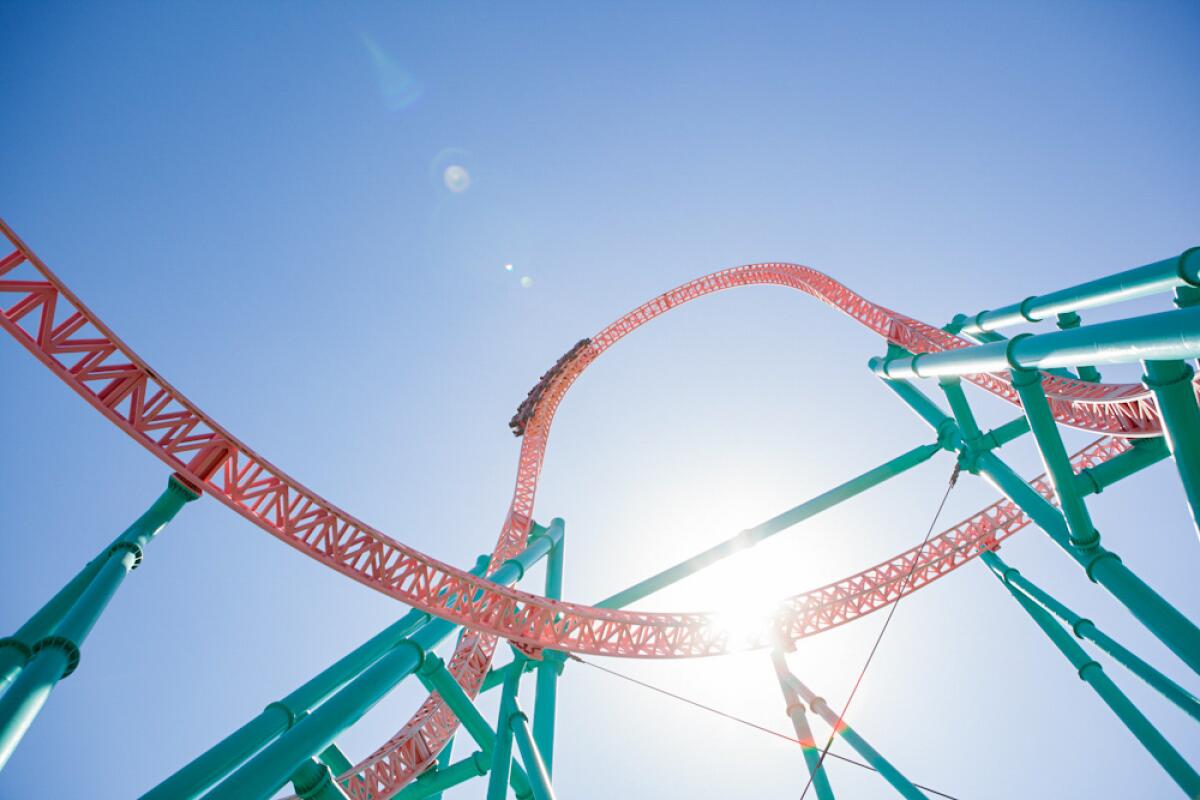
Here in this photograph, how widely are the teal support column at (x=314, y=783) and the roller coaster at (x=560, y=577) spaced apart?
12 millimetres

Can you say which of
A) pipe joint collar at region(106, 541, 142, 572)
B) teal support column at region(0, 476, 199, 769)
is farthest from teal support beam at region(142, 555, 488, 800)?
pipe joint collar at region(106, 541, 142, 572)

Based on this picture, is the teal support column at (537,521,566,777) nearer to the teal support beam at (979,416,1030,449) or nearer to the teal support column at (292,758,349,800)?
the teal support column at (292,758,349,800)

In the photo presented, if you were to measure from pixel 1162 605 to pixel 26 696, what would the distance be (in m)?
7.49

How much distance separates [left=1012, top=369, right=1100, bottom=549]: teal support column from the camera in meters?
5.19

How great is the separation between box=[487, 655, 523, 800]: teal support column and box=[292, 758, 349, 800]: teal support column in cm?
168

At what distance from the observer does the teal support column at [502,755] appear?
5994mm

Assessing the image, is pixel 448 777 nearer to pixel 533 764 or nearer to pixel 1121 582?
pixel 533 764

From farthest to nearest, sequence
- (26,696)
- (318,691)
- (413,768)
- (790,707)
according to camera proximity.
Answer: (790,707), (413,768), (318,691), (26,696)

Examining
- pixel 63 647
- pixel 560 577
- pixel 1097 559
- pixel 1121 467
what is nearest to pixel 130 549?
pixel 63 647

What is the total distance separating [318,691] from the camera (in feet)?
18.9

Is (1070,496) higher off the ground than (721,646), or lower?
higher

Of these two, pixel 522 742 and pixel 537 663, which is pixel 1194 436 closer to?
pixel 522 742

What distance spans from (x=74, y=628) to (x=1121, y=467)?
9544mm

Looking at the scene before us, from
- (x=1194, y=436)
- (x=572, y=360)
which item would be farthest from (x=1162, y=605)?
(x=572, y=360)
